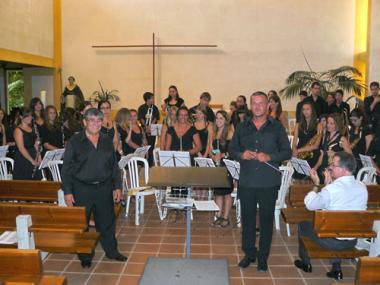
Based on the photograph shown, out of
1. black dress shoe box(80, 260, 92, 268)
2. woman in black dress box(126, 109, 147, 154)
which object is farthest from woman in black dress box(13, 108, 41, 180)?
black dress shoe box(80, 260, 92, 268)

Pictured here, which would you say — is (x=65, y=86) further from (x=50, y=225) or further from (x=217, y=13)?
(x=50, y=225)

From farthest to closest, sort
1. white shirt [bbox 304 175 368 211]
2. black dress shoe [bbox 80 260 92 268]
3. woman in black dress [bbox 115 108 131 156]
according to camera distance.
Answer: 1. woman in black dress [bbox 115 108 131 156]
2. black dress shoe [bbox 80 260 92 268]
3. white shirt [bbox 304 175 368 211]

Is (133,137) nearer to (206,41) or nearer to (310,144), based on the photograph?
(310,144)

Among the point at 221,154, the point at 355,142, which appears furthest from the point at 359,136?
the point at 221,154

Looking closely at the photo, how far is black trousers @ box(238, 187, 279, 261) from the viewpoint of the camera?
14.6ft

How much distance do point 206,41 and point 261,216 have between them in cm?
1094

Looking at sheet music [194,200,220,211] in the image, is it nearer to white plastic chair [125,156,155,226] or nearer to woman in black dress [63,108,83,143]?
white plastic chair [125,156,155,226]

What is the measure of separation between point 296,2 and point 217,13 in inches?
95.3

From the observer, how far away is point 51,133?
7.27m

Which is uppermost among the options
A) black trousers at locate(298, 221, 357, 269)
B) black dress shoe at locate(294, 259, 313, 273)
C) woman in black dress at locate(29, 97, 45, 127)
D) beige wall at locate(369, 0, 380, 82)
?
beige wall at locate(369, 0, 380, 82)

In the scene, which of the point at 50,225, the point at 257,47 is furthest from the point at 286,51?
the point at 50,225

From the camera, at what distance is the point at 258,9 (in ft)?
47.6

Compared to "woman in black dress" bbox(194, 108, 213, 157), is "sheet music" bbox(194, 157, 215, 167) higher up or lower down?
lower down

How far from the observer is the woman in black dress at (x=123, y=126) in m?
7.45
